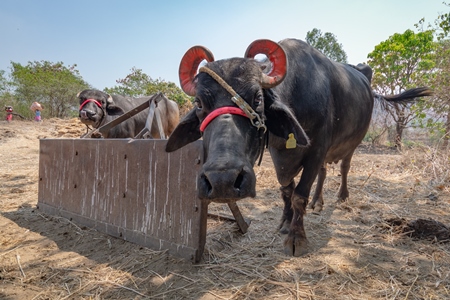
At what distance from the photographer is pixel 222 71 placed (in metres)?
2.20

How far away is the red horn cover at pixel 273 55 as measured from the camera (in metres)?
2.33

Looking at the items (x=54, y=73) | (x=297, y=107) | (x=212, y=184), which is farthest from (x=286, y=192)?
(x=54, y=73)

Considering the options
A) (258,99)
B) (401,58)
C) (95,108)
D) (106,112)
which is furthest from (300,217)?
(401,58)

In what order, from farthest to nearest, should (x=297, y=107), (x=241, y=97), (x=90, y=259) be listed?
(x=297, y=107)
(x=90, y=259)
(x=241, y=97)

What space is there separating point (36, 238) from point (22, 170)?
4957 millimetres

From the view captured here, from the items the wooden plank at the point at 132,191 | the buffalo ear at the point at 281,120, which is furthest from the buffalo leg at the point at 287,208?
the wooden plank at the point at 132,191

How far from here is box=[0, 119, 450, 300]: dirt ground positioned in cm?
215

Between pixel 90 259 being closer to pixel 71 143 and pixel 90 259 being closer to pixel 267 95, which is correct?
pixel 71 143

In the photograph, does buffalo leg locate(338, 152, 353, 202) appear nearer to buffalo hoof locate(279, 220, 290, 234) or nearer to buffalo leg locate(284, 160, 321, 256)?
buffalo hoof locate(279, 220, 290, 234)

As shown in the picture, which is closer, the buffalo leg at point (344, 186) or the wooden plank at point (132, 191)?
the wooden plank at point (132, 191)

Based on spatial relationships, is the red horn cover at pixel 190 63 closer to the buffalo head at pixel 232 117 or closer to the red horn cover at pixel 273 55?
the buffalo head at pixel 232 117

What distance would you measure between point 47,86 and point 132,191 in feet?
71.4

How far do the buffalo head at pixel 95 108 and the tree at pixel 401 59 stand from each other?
39.3 ft

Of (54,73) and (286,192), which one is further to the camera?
(54,73)
